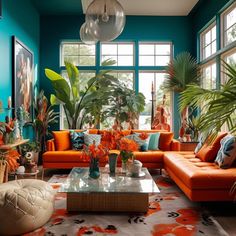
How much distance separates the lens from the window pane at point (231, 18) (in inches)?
201

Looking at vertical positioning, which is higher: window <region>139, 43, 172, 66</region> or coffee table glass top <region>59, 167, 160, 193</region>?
window <region>139, 43, 172, 66</region>

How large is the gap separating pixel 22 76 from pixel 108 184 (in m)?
3.37

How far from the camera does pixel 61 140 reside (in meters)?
5.38

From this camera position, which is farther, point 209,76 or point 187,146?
point 209,76

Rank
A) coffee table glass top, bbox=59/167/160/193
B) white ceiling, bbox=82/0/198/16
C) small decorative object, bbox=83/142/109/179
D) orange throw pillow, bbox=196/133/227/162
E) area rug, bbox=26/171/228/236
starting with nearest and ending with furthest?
area rug, bbox=26/171/228/236
coffee table glass top, bbox=59/167/160/193
small decorative object, bbox=83/142/109/179
orange throw pillow, bbox=196/133/227/162
white ceiling, bbox=82/0/198/16

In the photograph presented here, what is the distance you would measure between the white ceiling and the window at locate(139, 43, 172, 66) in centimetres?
80

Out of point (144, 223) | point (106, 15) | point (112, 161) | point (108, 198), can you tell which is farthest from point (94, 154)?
point (106, 15)

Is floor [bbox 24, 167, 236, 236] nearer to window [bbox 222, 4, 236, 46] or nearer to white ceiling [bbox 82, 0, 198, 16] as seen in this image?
window [bbox 222, 4, 236, 46]

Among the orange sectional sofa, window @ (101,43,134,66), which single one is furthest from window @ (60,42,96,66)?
the orange sectional sofa

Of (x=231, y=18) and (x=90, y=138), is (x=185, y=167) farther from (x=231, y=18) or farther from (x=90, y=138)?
(x=231, y=18)

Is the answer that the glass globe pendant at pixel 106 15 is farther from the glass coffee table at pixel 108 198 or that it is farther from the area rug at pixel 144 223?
the area rug at pixel 144 223

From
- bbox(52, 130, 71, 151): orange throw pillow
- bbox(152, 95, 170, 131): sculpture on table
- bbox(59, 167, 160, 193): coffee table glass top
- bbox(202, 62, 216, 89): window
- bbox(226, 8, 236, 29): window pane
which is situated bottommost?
bbox(59, 167, 160, 193): coffee table glass top

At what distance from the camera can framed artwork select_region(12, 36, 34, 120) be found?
5.12 metres

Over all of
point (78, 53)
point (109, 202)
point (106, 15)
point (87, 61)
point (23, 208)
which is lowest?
point (109, 202)
